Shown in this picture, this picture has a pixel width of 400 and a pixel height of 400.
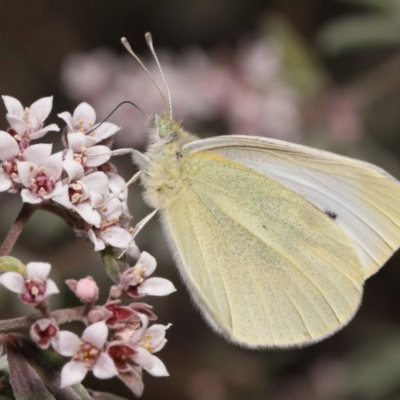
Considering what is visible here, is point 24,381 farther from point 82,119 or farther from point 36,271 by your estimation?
point 82,119

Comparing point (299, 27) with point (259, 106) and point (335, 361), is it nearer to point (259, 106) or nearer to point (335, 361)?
point (259, 106)

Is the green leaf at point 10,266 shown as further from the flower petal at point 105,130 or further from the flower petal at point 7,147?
the flower petal at point 105,130

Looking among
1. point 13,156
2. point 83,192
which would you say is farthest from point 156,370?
point 13,156

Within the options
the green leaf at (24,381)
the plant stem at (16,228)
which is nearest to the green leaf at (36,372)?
the green leaf at (24,381)

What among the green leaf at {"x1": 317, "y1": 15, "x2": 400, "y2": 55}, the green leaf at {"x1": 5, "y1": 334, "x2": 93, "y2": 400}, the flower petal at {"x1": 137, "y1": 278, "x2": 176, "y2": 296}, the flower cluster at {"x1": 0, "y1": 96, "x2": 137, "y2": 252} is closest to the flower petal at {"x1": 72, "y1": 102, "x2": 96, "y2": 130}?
the flower cluster at {"x1": 0, "y1": 96, "x2": 137, "y2": 252}

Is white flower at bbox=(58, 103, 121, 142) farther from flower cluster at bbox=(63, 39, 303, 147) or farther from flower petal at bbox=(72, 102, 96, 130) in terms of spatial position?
flower cluster at bbox=(63, 39, 303, 147)

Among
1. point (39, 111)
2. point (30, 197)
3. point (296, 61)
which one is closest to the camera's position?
point (30, 197)
